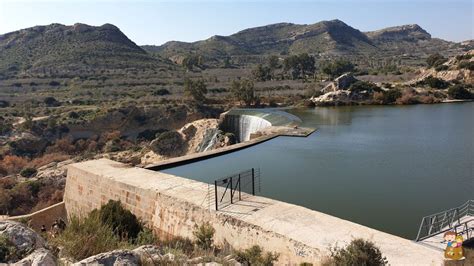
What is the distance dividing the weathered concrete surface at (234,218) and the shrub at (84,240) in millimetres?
2089

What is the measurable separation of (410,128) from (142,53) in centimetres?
6407

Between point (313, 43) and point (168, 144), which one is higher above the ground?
point (313, 43)

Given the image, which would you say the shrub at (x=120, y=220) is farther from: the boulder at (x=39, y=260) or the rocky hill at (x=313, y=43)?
the rocky hill at (x=313, y=43)

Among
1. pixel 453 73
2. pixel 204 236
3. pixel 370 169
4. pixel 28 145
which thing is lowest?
pixel 28 145

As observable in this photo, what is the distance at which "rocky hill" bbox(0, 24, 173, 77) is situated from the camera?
63.4 meters

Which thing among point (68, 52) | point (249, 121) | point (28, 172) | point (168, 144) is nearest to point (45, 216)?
point (28, 172)

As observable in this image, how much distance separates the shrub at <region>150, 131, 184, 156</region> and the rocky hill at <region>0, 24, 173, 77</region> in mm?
37674

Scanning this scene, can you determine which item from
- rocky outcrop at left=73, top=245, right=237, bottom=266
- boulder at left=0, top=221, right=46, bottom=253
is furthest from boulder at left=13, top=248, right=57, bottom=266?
boulder at left=0, top=221, right=46, bottom=253

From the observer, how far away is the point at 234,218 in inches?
334

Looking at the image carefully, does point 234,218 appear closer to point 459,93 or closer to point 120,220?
point 120,220

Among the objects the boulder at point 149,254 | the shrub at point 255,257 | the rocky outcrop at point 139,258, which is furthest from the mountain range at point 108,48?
the rocky outcrop at point 139,258

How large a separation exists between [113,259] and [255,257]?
307 cm

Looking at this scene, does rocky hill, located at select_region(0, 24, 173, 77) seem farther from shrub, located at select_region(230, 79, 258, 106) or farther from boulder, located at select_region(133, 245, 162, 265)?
boulder, located at select_region(133, 245, 162, 265)

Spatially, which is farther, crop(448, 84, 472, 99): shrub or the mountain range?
the mountain range
